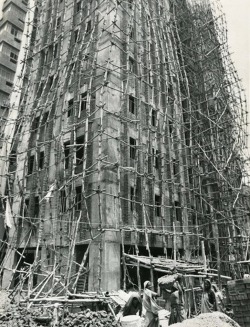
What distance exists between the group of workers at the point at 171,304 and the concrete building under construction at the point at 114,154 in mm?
3039

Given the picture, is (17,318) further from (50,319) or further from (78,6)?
(78,6)

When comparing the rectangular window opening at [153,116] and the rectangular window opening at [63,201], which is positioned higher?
the rectangular window opening at [153,116]

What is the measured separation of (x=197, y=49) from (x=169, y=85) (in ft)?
15.5

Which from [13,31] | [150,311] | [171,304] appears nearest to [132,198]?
[171,304]

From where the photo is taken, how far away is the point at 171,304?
9609mm

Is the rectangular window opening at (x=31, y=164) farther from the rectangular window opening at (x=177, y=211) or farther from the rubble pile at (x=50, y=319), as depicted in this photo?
the rubble pile at (x=50, y=319)

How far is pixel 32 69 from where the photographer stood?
23391 millimetres

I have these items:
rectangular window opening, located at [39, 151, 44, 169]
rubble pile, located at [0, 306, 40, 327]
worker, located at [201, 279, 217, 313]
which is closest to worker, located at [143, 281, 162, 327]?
worker, located at [201, 279, 217, 313]

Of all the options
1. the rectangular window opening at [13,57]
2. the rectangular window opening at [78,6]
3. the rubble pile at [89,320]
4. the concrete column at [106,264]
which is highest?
the rectangular window opening at [13,57]

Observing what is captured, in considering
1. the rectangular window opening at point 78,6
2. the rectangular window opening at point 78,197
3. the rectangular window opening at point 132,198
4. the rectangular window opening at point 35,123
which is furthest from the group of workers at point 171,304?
the rectangular window opening at point 78,6

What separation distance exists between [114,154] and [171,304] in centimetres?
798

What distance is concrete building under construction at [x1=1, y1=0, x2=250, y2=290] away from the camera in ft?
48.9

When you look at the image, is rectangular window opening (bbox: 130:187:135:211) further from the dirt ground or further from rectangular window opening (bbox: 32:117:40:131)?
rectangular window opening (bbox: 32:117:40:131)

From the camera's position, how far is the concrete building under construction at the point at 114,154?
14906mm
